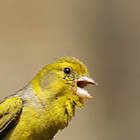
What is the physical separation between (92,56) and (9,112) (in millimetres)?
3354

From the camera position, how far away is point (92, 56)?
530cm

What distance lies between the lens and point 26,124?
2.04 m

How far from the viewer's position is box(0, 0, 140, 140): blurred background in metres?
4.98

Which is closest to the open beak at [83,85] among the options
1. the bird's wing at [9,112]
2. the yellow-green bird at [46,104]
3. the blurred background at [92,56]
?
the yellow-green bird at [46,104]

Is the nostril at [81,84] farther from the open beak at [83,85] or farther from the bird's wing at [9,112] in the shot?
the bird's wing at [9,112]

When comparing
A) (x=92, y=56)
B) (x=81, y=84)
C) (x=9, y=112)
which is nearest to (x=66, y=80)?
(x=81, y=84)

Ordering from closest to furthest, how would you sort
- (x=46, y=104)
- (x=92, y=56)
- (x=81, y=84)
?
(x=46, y=104), (x=81, y=84), (x=92, y=56)

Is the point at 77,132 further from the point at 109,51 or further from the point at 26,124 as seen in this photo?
the point at 26,124

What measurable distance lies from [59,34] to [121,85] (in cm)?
153

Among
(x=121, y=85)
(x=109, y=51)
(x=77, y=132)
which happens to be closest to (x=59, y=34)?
(x=109, y=51)

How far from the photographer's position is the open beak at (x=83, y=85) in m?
2.14

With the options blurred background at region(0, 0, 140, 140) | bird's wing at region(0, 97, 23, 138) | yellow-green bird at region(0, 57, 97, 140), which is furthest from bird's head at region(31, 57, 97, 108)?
blurred background at region(0, 0, 140, 140)

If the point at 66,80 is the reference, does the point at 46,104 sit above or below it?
below

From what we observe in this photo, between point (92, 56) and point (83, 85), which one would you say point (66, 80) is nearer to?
point (83, 85)
